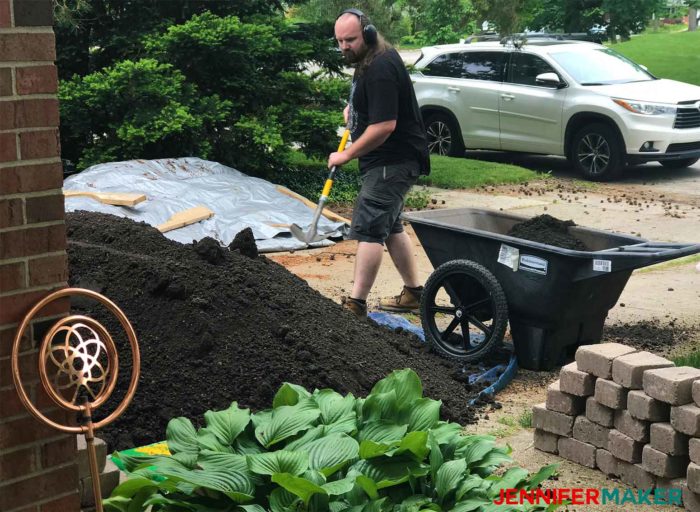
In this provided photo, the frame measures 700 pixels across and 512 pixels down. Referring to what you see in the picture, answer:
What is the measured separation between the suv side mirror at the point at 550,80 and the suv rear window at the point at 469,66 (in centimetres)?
81

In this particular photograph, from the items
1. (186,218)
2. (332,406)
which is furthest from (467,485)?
(186,218)

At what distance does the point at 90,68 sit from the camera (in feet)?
40.6

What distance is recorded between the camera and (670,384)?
4.52m

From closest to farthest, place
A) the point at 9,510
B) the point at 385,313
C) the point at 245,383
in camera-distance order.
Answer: the point at 9,510
the point at 245,383
the point at 385,313

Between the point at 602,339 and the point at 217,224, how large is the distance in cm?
407

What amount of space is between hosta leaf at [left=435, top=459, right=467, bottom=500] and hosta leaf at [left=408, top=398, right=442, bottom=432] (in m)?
0.27

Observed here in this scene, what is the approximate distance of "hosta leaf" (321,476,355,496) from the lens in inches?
121

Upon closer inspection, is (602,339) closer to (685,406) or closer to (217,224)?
(685,406)

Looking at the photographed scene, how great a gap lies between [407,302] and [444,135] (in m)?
8.84

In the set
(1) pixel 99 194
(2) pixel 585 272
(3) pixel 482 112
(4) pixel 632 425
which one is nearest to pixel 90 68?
(1) pixel 99 194

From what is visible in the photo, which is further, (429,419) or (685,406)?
(685,406)

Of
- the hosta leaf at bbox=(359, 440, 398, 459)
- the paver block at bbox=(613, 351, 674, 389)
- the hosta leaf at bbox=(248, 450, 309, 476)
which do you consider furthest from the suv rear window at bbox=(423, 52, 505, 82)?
the hosta leaf at bbox=(248, 450, 309, 476)

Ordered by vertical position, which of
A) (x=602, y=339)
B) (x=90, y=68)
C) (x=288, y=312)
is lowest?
(x=602, y=339)

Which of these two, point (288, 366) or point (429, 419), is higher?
point (429, 419)
